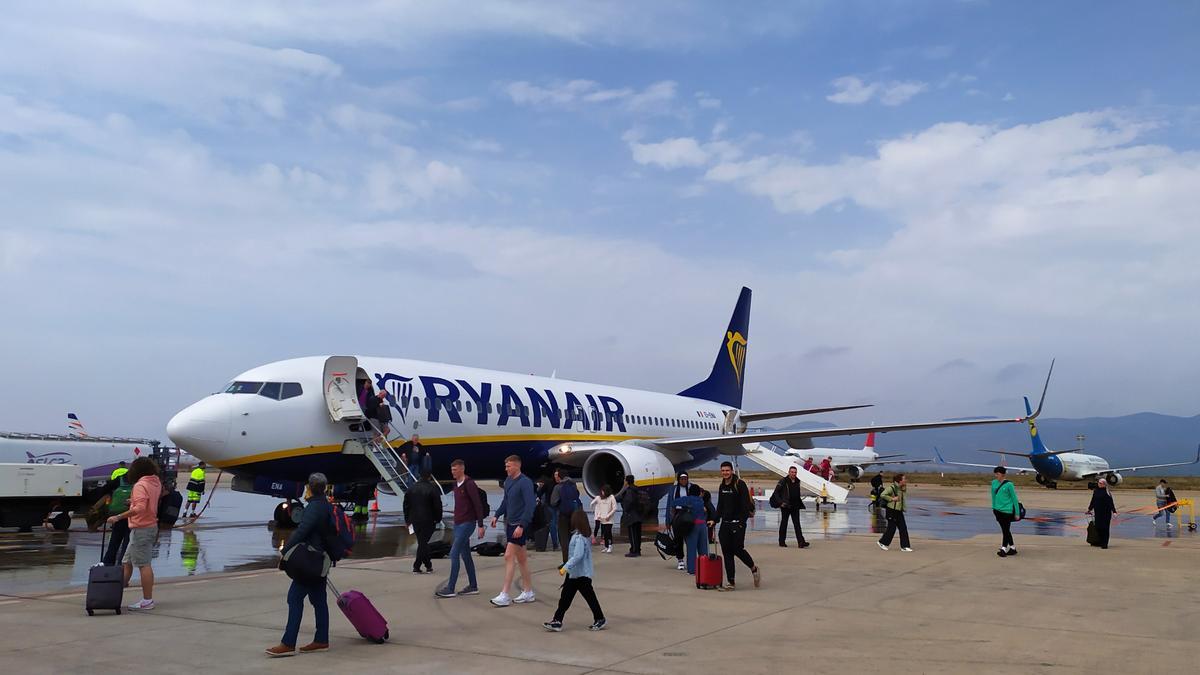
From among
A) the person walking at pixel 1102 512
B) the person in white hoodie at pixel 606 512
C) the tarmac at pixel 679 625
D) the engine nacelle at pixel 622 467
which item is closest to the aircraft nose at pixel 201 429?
the tarmac at pixel 679 625

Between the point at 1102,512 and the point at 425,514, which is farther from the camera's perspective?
the point at 1102,512

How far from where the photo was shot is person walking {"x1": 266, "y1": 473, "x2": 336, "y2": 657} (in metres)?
7.19

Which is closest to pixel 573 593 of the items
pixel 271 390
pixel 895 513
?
pixel 895 513

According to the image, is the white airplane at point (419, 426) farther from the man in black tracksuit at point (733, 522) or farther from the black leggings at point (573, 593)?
the black leggings at point (573, 593)

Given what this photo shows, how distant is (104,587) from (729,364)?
30.0m

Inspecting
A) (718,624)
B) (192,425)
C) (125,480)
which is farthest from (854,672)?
(192,425)

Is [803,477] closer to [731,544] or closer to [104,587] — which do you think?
[731,544]

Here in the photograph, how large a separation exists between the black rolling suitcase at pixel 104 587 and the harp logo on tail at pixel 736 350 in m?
29.6

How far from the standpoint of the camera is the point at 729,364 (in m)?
36.8

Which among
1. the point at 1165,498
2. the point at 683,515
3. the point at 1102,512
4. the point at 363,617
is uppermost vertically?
the point at 683,515

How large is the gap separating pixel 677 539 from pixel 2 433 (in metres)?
18.3

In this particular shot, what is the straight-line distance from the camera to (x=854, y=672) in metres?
6.67

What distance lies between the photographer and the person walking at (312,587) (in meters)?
7.19

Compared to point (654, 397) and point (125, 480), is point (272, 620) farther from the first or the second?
point (654, 397)
